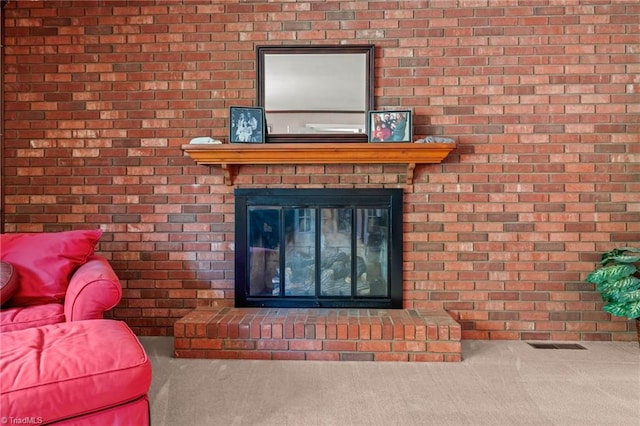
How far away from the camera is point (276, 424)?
1479 millimetres

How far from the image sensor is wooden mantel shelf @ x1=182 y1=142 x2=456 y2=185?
224 cm

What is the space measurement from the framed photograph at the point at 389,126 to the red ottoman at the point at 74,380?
5.68 ft

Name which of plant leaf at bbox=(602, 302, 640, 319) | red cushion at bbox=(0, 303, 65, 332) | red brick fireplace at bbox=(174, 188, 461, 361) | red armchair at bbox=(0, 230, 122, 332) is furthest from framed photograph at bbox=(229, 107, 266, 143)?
plant leaf at bbox=(602, 302, 640, 319)

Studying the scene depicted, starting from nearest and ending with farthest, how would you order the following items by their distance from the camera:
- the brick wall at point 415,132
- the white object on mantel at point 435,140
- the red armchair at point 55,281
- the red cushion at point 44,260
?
the red armchair at point 55,281 → the red cushion at point 44,260 → the white object on mantel at point 435,140 → the brick wall at point 415,132

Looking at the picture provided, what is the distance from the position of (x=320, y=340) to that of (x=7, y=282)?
1529 mm

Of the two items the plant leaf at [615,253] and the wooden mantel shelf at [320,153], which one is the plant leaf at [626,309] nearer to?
the plant leaf at [615,253]

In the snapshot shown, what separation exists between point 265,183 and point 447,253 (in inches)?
49.9

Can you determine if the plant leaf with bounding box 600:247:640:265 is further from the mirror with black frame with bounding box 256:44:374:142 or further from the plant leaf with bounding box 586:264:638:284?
the mirror with black frame with bounding box 256:44:374:142

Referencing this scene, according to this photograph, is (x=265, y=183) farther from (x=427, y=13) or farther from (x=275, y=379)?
(x=427, y=13)

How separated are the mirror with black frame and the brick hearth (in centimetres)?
117

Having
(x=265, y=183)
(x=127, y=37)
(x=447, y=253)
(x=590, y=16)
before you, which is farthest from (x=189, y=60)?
(x=590, y=16)

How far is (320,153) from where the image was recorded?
229cm

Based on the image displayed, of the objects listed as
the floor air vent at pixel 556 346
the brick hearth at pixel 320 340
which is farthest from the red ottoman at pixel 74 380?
the floor air vent at pixel 556 346

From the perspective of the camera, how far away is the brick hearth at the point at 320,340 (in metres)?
2.10
